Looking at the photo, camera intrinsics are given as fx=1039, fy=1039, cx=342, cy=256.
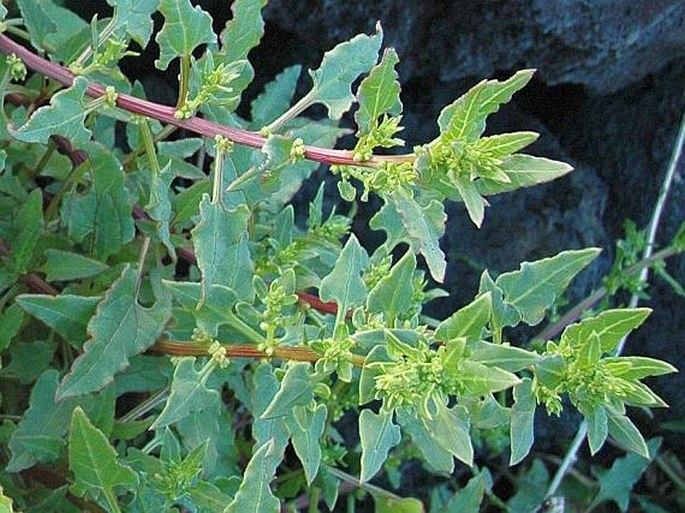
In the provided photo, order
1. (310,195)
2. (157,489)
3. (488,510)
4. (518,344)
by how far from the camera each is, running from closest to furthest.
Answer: (157,489), (310,195), (518,344), (488,510)

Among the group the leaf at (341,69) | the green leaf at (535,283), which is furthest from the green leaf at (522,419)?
the leaf at (341,69)

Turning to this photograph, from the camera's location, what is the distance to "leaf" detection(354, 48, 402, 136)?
40.0 inches

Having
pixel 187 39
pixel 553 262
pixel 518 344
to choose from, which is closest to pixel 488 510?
pixel 518 344

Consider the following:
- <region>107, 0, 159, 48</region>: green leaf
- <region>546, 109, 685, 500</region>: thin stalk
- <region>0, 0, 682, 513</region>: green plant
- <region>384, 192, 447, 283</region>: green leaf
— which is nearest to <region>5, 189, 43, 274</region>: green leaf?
<region>0, 0, 682, 513</region>: green plant

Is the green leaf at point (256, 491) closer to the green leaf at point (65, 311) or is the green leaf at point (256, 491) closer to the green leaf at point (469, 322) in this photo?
the green leaf at point (469, 322)

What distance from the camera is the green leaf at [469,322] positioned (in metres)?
0.98

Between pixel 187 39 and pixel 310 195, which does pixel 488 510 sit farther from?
pixel 187 39

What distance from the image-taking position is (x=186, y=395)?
3.54 ft

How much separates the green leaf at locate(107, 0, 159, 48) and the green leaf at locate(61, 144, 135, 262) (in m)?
0.17

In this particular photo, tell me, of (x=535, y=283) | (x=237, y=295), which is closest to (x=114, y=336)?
(x=237, y=295)

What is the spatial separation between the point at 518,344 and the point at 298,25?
807 mm

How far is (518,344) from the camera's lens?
2092 mm

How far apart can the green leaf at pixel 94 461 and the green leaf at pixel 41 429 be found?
13 cm

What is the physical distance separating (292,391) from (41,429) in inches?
16.4
